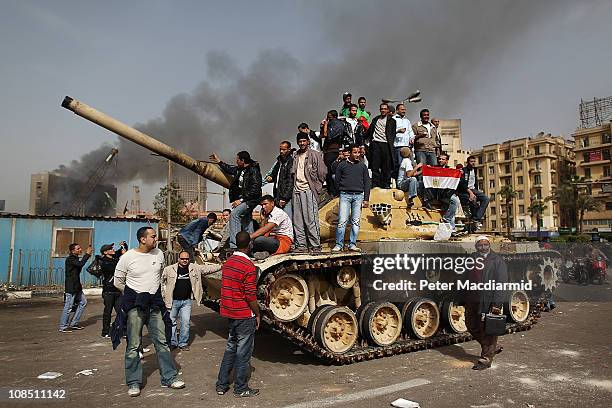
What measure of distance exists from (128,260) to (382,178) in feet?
22.6

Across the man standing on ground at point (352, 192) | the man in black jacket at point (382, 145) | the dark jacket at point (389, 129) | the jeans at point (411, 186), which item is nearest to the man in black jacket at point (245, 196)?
the man standing on ground at point (352, 192)

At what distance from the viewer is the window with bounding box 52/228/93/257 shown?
704 inches

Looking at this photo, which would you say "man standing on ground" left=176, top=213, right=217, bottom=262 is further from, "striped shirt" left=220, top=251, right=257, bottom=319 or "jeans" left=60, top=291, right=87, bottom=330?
"striped shirt" left=220, top=251, right=257, bottom=319

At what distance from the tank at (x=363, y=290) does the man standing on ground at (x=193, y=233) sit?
26.1 inches

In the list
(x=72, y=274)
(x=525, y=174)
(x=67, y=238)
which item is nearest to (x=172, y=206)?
(x=67, y=238)

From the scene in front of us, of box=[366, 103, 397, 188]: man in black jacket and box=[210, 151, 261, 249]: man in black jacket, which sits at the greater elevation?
box=[366, 103, 397, 188]: man in black jacket

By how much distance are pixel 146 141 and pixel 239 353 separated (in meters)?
4.62

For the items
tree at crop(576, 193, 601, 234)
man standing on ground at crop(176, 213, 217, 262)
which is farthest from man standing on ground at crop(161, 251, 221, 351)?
tree at crop(576, 193, 601, 234)

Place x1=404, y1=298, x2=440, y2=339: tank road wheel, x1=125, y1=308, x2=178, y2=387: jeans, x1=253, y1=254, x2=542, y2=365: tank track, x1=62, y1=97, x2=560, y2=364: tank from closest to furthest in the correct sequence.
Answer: x1=125, y1=308, x2=178, y2=387: jeans → x1=253, y1=254, x2=542, y2=365: tank track → x1=62, y1=97, x2=560, y2=364: tank → x1=404, y1=298, x2=440, y2=339: tank road wheel

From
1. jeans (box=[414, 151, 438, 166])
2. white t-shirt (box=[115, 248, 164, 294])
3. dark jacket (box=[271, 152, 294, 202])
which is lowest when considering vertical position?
white t-shirt (box=[115, 248, 164, 294])

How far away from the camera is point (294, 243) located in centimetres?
822

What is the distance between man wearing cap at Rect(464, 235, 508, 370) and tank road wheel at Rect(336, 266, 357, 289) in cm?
182

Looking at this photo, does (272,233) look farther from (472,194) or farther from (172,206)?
(172,206)

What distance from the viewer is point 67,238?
712 inches
